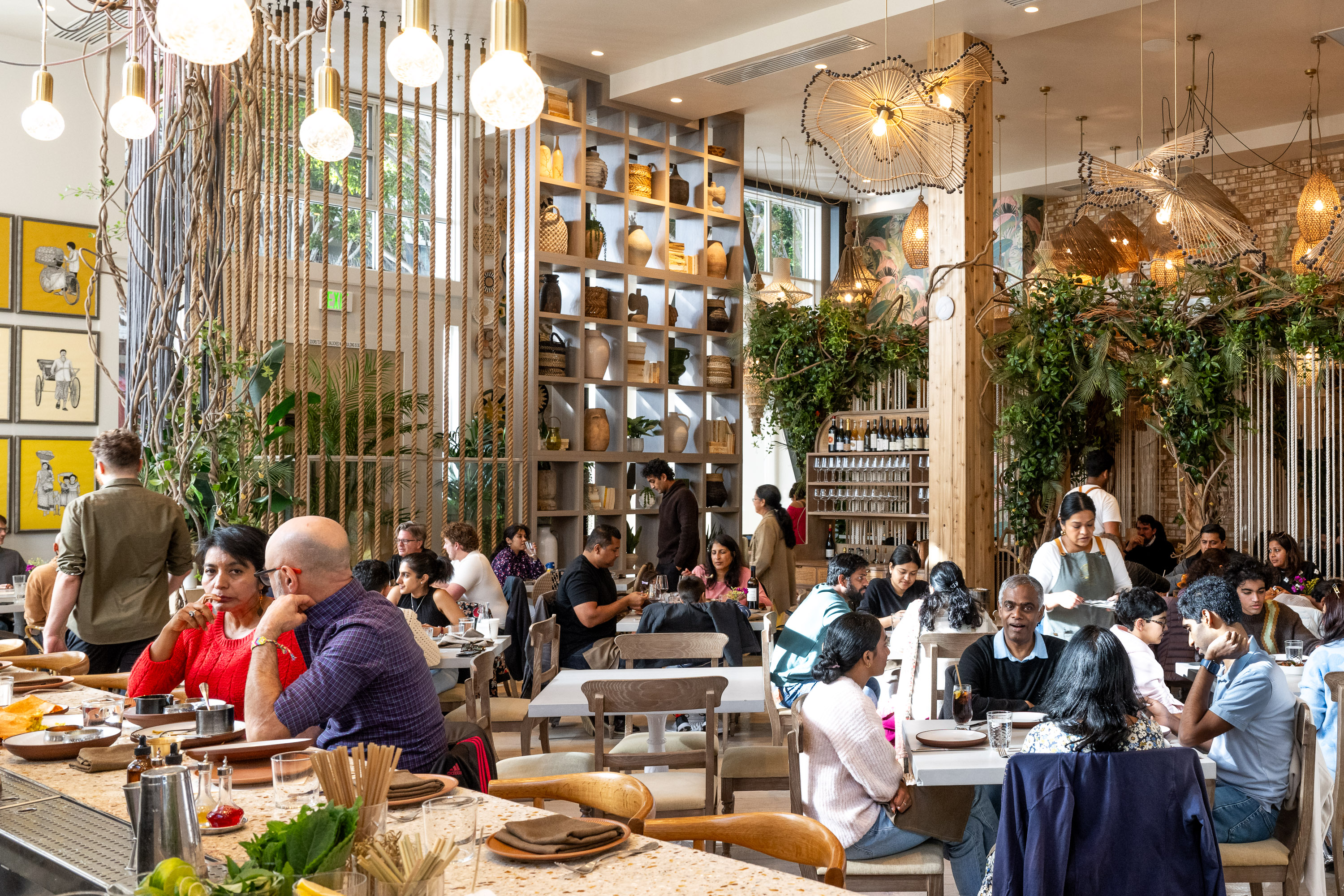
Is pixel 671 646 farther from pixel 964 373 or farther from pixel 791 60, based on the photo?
pixel 791 60

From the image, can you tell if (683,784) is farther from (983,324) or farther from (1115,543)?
(983,324)

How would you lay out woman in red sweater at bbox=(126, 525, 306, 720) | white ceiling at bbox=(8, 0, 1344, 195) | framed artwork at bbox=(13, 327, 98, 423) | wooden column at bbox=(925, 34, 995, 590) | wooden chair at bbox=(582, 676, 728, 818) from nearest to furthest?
woman in red sweater at bbox=(126, 525, 306, 720)
wooden chair at bbox=(582, 676, 728, 818)
wooden column at bbox=(925, 34, 995, 590)
white ceiling at bbox=(8, 0, 1344, 195)
framed artwork at bbox=(13, 327, 98, 423)

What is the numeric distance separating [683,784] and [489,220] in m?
8.61

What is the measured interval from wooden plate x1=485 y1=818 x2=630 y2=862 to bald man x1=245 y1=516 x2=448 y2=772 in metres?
0.92

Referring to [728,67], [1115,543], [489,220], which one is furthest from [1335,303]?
[489,220]

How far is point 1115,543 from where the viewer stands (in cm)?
656

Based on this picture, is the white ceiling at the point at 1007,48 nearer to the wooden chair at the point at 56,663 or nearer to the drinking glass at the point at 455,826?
the wooden chair at the point at 56,663

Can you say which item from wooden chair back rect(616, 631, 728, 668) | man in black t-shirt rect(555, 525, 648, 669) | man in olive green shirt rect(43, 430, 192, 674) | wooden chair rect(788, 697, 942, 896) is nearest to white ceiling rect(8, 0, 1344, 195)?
man in black t-shirt rect(555, 525, 648, 669)

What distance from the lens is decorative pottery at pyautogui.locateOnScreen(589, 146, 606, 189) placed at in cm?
1031

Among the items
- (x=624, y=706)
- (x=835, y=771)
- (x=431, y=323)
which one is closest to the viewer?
(x=835, y=771)

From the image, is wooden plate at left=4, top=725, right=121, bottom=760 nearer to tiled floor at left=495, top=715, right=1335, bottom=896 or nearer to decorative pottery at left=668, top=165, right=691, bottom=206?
tiled floor at left=495, top=715, right=1335, bottom=896

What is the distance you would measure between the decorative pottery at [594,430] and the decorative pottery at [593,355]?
0.31 metres

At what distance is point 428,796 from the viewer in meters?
2.35

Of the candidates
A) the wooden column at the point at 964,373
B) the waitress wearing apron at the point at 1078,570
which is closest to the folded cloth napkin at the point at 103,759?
the waitress wearing apron at the point at 1078,570
